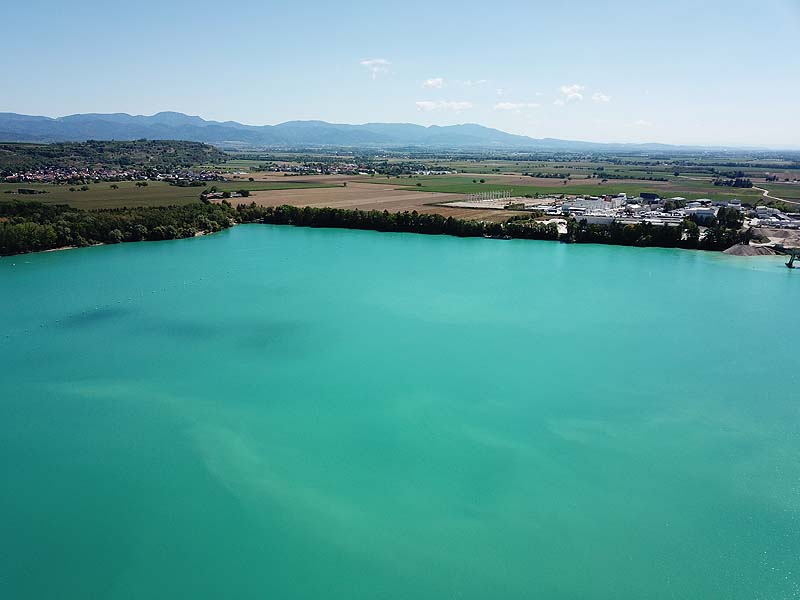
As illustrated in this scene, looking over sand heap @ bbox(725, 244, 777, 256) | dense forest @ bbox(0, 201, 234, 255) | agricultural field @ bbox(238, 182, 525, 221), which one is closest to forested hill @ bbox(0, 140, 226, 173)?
agricultural field @ bbox(238, 182, 525, 221)

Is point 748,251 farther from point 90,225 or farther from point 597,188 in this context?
point 90,225

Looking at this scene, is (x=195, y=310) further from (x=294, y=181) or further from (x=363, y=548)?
(x=294, y=181)

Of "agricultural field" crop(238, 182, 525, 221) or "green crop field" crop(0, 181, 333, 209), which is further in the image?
"agricultural field" crop(238, 182, 525, 221)

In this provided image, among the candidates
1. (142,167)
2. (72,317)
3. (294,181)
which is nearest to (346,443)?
(72,317)

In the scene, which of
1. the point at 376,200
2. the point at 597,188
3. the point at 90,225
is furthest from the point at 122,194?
the point at 597,188

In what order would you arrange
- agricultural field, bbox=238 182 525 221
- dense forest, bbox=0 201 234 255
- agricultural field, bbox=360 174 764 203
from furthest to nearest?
agricultural field, bbox=360 174 764 203
agricultural field, bbox=238 182 525 221
dense forest, bbox=0 201 234 255

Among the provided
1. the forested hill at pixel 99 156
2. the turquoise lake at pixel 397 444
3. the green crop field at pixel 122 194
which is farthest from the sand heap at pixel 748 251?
the forested hill at pixel 99 156

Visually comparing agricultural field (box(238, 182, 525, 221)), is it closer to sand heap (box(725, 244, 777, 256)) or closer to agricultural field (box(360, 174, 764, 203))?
agricultural field (box(360, 174, 764, 203))
